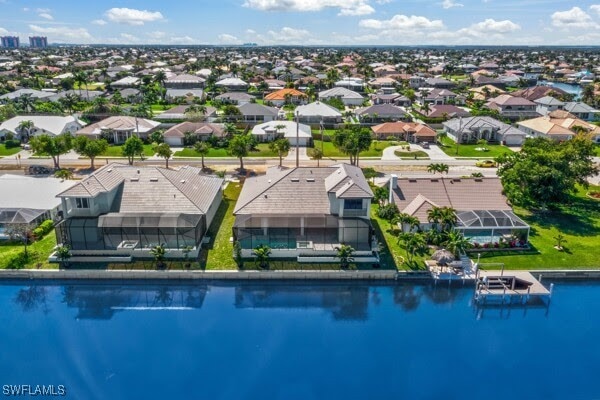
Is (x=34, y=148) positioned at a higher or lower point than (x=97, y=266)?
higher

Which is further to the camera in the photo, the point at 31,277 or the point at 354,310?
the point at 31,277

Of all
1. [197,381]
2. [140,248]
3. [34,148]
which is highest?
[34,148]

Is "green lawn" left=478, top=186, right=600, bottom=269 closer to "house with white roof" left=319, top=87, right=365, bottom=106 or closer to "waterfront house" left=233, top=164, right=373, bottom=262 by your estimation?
"waterfront house" left=233, top=164, right=373, bottom=262

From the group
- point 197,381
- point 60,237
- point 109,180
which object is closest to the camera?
point 197,381

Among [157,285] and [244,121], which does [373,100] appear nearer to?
[244,121]

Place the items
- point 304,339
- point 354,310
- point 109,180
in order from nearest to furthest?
point 304,339 → point 354,310 → point 109,180

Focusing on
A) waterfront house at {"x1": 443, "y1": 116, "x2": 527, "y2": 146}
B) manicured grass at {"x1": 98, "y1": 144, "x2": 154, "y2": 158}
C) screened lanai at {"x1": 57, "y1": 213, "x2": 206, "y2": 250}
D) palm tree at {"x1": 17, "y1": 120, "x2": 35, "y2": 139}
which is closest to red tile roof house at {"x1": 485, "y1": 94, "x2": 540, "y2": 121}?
waterfront house at {"x1": 443, "y1": 116, "x2": 527, "y2": 146}

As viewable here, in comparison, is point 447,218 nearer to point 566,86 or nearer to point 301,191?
point 301,191

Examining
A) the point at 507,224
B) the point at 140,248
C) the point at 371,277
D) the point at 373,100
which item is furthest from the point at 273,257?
the point at 373,100
